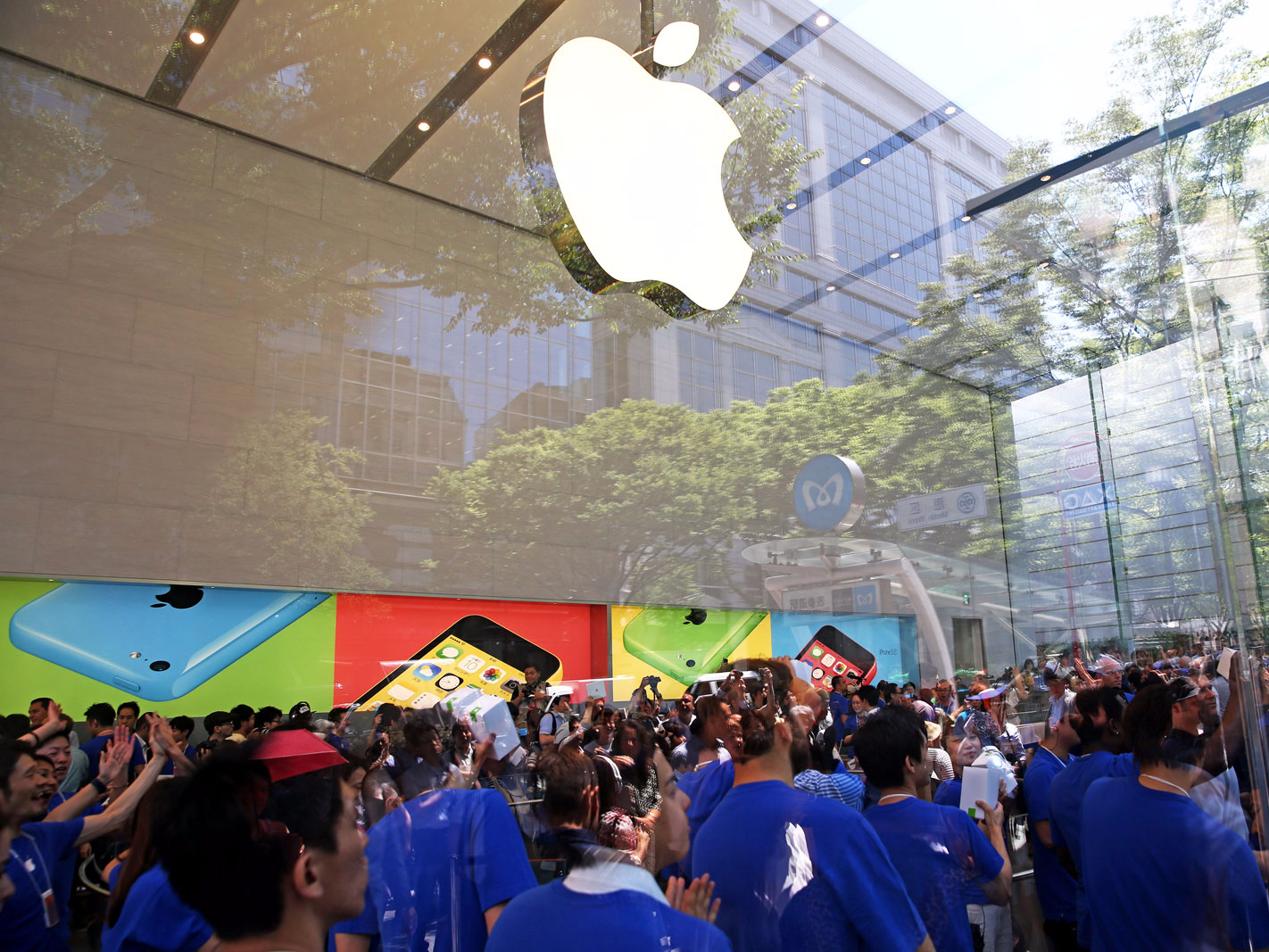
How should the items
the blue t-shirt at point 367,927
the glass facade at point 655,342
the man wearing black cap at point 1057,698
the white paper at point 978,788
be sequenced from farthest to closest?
the man wearing black cap at point 1057,698
the glass facade at point 655,342
the white paper at point 978,788
the blue t-shirt at point 367,927

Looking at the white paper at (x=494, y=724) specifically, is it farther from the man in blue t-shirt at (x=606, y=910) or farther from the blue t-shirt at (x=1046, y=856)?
the blue t-shirt at (x=1046, y=856)

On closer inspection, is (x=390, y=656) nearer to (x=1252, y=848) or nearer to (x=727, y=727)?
(x=727, y=727)

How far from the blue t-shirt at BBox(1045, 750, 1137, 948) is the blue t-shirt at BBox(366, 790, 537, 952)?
1.47 meters

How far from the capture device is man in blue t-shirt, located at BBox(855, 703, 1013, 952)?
1.74 m

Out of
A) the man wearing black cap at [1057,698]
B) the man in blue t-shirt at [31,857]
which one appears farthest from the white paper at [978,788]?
the man in blue t-shirt at [31,857]

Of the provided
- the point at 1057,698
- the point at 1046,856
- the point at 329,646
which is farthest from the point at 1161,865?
the point at 329,646

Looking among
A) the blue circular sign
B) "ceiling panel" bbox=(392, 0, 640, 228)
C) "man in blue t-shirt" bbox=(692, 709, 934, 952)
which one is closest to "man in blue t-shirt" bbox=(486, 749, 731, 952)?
"man in blue t-shirt" bbox=(692, 709, 934, 952)

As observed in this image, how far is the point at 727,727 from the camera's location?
190 centimetres

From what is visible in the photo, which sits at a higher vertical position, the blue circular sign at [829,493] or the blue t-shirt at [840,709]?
the blue circular sign at [829,493]

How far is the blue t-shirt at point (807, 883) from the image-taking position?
140cm

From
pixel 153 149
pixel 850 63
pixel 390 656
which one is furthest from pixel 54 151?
pixel 850 63

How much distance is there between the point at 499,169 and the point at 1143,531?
219 inches

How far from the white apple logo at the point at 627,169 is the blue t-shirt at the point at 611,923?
2.02 m

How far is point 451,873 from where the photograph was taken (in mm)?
1623
